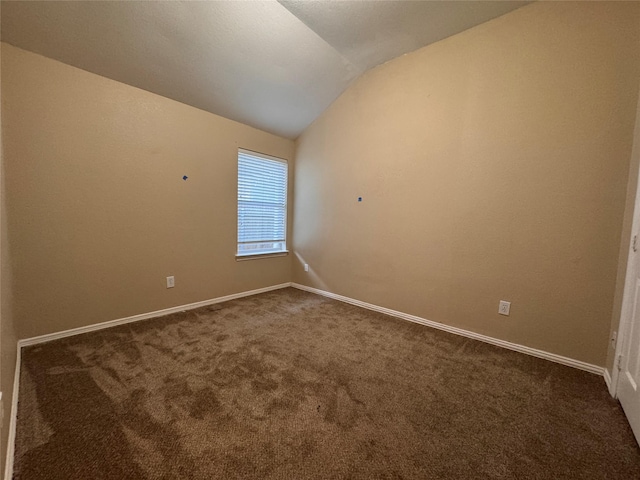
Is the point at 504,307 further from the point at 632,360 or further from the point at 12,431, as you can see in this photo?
the point at 12,431

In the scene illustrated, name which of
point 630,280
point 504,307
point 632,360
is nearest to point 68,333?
point 504,307

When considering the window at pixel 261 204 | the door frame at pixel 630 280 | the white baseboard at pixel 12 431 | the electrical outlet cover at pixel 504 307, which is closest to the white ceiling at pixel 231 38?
the window at pixel 261 204

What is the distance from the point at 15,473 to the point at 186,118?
289 cm

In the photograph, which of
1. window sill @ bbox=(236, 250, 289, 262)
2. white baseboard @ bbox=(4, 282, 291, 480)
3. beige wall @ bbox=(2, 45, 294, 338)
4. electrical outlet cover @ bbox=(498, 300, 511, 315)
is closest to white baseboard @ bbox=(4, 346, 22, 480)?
white baseboard @ bbox=(4, 282, 291, 480)

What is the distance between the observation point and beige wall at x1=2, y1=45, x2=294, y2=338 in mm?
2006

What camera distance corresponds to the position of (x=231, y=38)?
7.48 feet

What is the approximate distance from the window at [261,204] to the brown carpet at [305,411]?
158cm

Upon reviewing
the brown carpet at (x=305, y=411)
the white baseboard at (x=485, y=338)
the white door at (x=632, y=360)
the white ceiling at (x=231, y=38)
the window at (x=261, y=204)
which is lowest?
the brown carpet at (x=305, y=411)

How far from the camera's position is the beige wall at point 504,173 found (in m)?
1.87

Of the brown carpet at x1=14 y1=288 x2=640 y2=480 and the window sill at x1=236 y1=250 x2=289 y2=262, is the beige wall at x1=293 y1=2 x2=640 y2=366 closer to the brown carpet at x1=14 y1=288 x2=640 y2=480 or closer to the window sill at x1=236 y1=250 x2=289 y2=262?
the brown carpet at x1=14 y1=288 x2=640 y2=480

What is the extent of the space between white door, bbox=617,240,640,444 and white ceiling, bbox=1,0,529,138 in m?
2.25

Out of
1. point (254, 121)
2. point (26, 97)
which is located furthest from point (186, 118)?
point (26, 97)

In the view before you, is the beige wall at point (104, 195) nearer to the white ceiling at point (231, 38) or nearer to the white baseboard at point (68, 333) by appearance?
the white baseboard at point (68, 333)

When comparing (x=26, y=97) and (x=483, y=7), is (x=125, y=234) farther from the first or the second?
(x=483, y=7)
